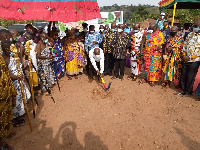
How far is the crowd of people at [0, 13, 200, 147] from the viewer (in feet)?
11.3

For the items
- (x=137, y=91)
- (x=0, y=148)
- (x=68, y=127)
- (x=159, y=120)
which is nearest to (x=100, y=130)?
(x=68, y=127)

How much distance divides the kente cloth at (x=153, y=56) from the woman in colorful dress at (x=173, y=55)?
0.24m

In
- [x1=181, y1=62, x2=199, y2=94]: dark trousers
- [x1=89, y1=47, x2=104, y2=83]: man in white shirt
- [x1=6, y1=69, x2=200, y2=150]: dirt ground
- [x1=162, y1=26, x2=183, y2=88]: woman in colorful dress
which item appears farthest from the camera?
[x1=89, y1=47, x2=104, y2=83]: man in white shirt

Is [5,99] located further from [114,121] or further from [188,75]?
[188,75]

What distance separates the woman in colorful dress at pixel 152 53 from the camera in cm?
497

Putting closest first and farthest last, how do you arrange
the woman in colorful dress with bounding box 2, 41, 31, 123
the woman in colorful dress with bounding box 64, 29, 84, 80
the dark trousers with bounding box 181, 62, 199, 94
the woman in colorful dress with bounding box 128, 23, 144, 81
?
the woman in colorful dress with bounding box 2, 41, 31, 123, the dark trousers with bounding box 181, 62, 199, 94, the woman in colorful dress with bounding box 128, 23, 144, 81, the woman in colorful dress with bounding box 64, 29, 84, 80

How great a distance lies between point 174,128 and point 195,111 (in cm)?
105

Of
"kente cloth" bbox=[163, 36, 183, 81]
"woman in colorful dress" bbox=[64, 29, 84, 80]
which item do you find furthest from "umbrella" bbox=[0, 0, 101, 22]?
"kente cloth" bbox=[163, 36, 183, 81]

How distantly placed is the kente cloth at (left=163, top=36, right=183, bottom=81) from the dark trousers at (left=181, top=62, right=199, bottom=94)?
0.78 ft

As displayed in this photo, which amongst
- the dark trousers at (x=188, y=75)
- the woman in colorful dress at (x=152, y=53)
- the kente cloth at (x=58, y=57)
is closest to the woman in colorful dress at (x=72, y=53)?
the kente cloth at (x=58, y=57)

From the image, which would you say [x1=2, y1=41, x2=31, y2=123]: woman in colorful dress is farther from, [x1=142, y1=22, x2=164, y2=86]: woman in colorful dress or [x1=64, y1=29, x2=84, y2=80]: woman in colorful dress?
[x1=142, y1=22, x2=164, y2=86]: woman in colorful dress

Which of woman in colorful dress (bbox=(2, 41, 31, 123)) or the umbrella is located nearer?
woman in colorful dress (bbox=(2, 41, 31, 123))

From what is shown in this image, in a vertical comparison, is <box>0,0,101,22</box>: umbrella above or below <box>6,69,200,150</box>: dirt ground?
above

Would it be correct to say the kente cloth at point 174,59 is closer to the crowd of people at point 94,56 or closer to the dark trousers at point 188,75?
the crowd of people at point 94,56
